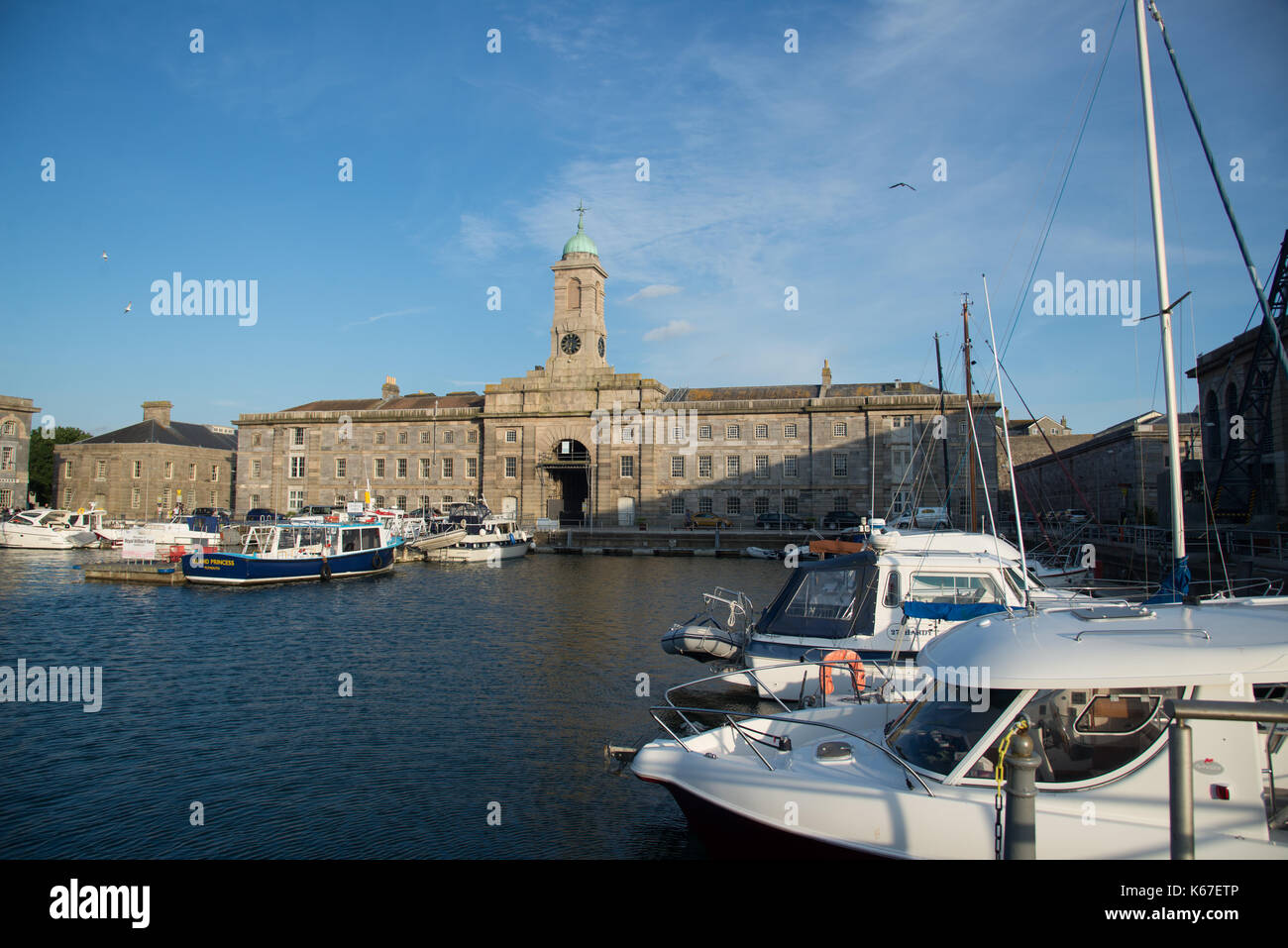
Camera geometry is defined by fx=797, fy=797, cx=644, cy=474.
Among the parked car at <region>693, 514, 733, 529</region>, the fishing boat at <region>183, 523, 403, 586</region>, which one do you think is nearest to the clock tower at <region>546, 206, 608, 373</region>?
the parked car at <region>693, 514, 733, 529</region>

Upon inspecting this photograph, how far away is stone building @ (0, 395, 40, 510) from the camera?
69.2 metres

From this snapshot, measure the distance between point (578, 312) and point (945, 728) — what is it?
61.1m

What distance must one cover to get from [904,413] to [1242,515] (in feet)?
90.4

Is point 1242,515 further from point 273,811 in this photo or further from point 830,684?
point 273,811

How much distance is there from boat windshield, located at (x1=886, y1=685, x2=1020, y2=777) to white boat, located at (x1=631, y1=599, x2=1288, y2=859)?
2 centimetres

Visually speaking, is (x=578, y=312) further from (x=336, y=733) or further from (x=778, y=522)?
(x=336, y=733)

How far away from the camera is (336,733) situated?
13789 mm

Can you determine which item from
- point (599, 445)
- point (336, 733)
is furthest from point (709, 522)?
point (336, 733)

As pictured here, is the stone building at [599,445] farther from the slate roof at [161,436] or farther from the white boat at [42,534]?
the white boat at [42,534]

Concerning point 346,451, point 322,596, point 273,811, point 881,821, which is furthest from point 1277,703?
point 346,451

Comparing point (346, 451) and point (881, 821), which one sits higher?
point (346, 451)

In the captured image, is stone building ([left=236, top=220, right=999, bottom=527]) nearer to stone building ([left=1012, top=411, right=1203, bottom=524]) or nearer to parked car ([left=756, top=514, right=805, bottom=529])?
parked car ([left=756, top=514, right=805, bottom=529])
